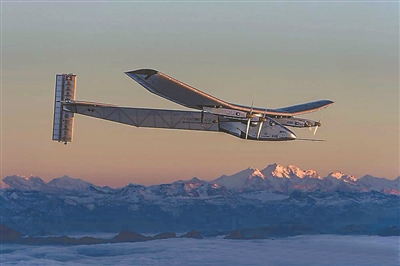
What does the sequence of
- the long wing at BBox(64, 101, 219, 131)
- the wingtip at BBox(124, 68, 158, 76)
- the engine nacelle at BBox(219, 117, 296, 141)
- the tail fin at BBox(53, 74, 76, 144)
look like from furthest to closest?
the tail fin at BBox(53, 74, 76, 144)
the long wing at BBox(64, 101, 219, 131)
the engine nacelle at BBox(219, 117, 296, 141)
the wingtip at BBox(124, 68, 158, 76)

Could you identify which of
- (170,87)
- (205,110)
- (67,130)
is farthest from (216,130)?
(67,130)

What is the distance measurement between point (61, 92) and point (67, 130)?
26.8 ft

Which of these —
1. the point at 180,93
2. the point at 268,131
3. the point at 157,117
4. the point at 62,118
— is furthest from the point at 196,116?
the point at 62,118

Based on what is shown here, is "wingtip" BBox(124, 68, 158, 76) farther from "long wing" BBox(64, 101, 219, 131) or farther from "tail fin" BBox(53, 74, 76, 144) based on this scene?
"tail fin" BBox(53, 74, 76, 144)

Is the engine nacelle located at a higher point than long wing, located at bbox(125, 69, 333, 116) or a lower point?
lower

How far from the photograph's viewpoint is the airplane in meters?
Answer: 148

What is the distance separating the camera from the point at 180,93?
140750 mm

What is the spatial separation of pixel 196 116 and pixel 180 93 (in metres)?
12.3

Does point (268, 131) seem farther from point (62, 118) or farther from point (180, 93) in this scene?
point (62, 118)

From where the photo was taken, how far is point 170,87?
137500mm

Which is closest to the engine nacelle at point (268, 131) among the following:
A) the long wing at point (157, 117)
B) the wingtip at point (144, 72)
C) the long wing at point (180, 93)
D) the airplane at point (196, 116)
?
the airplane at point (196, 116)

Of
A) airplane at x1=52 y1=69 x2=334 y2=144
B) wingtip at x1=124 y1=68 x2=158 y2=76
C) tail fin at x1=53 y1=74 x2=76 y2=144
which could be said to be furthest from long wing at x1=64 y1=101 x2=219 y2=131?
wingtip at x1=124 y1=68 x2=158 y2=76

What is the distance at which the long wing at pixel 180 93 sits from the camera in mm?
133500

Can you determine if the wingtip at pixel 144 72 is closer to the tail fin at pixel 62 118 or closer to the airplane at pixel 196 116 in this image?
the airplane at pixel 196 116
